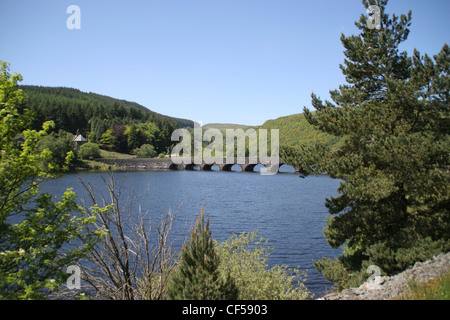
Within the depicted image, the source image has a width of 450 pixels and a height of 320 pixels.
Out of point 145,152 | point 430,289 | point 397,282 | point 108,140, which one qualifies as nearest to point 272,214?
point 397,282

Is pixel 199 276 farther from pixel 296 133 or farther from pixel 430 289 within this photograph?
pixel 296 133

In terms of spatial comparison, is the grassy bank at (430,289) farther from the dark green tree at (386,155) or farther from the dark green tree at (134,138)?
the dark green tree at (134,138)

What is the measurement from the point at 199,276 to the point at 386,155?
8.80 meters

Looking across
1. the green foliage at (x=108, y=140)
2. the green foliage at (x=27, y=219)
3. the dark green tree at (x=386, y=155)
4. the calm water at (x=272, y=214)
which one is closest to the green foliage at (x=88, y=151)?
the green foliage at (x=108, y=140)

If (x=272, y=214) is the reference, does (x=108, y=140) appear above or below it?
above

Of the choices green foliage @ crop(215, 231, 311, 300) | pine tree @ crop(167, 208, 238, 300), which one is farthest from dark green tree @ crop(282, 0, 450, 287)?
pine tree @ crop(167, 208, 238, 300)

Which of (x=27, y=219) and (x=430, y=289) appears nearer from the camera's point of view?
(x=430, y=289)

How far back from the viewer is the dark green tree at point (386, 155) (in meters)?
12.7

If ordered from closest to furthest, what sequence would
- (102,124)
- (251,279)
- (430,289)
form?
(430,289) → (251,279) → (102,124)

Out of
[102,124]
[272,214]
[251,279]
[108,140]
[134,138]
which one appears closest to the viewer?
[251,279]

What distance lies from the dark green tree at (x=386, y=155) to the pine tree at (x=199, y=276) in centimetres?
739

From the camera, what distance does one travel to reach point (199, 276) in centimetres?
792

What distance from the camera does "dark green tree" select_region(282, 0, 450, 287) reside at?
41.7 ft
